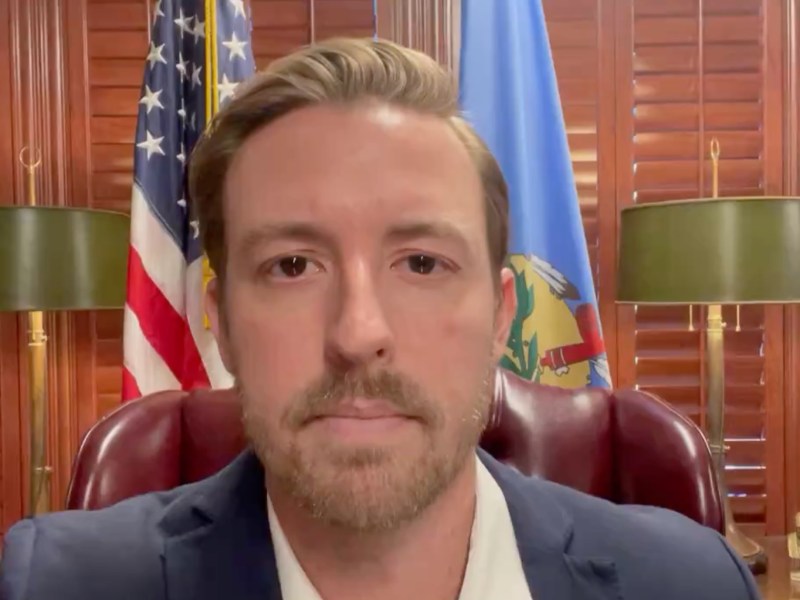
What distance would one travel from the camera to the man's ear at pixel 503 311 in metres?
0.95

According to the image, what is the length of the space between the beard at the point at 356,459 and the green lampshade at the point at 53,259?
1.27 metres

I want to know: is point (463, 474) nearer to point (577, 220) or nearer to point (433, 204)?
point (433, 204)

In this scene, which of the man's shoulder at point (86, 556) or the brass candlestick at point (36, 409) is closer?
the man's shoulder at point (86, 556)

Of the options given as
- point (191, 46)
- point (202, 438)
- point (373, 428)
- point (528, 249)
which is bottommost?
point (202, 438)

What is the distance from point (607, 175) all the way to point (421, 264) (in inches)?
66.8

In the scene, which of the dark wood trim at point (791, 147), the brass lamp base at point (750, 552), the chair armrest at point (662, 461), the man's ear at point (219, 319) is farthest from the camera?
the dark wood trim at point (791, 147)

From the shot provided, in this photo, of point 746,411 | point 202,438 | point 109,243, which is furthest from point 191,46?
point 746,411

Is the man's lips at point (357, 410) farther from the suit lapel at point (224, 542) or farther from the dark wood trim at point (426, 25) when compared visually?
the dark wood trim at point (426, 25)

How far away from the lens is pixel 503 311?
39.2 inches

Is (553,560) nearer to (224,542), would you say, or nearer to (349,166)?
(224,542)

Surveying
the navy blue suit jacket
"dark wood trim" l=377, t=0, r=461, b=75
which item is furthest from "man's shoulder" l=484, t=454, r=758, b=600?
"dark wood trim" l=377, t=0, r=461, b=75

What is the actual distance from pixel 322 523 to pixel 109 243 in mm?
1382

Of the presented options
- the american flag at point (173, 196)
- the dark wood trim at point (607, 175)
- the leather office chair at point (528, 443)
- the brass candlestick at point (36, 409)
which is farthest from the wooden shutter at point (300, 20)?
the leather office chair at point (528, 443)

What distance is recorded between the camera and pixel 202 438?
1342 millimetres
